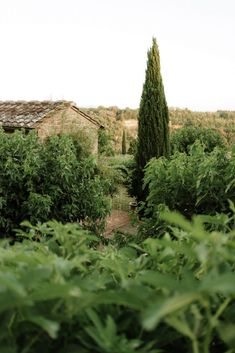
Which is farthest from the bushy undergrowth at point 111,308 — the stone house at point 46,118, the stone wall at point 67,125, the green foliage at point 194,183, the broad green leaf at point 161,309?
the stone wall at point 67,125

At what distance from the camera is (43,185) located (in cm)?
520

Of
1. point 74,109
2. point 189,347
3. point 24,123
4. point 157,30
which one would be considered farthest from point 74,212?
point 157,30

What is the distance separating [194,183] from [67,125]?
7875 millimetres

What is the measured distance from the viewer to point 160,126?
11898 mm

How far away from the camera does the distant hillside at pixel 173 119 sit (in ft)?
78.4

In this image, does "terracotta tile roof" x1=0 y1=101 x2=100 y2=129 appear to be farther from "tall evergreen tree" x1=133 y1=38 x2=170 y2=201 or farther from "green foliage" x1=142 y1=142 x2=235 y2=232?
"green foliage" x1=142 y1=142 x2=235 y2=232

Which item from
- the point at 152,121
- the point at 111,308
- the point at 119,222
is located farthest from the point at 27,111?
the point at 111,308

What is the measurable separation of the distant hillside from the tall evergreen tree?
10.2 metres

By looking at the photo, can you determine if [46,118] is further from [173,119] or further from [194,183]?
[173,119]

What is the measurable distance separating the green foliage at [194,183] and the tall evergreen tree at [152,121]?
24.5 ft

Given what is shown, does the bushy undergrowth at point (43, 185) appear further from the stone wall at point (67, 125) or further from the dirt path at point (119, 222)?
the dirt path at point (119, 222)

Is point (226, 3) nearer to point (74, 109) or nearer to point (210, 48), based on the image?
point (210, 48)

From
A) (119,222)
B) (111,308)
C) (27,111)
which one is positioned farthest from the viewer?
(119,222)

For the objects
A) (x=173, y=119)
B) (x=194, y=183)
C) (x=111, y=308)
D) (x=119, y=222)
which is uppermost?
(x=173, y=119)
